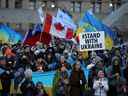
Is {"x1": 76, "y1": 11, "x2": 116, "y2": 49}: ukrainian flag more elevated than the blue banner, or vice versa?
{"x1": 76, "y1": 11, "x2": 116, "y2": 49}: ukrainian flag

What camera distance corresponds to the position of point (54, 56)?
21672 millimetres

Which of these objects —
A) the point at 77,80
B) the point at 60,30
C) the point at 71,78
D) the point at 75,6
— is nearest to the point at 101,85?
the point at 77,80

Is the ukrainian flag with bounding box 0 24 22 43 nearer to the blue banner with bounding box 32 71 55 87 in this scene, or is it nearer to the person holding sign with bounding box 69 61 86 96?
the blue banner with bounding box 32 71 55 87

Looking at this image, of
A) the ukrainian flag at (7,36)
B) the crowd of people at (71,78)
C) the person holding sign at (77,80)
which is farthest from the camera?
the ukrainian flag at (7,36)

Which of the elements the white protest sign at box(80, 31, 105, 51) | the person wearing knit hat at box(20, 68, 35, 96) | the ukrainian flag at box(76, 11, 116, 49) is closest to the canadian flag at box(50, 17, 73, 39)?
the ukrainian flag at box(76, 11, 116, 49)

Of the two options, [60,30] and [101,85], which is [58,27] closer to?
[60,30]

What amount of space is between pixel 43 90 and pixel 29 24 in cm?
5955

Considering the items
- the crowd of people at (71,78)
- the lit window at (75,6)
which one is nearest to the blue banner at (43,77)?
the crowd of people at (71,78)

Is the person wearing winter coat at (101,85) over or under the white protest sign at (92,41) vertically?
under

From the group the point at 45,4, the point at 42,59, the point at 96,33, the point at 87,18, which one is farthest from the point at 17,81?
the point at 45,4

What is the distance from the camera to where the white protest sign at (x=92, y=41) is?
20684 mm

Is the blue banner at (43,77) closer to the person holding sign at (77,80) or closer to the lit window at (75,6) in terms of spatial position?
the person holding sign at (77,80)

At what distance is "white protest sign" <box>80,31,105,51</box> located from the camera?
2068 centimetres

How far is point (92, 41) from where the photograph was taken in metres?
20.7
